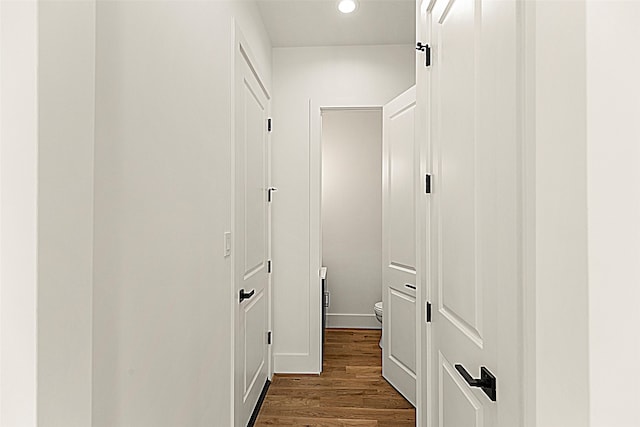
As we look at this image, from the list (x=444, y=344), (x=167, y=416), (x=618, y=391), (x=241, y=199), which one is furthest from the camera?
(x=241, y=199)

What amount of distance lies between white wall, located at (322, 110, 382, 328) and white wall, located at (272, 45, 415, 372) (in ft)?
5.16

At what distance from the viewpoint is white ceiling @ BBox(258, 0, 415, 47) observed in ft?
10.5

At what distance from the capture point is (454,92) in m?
1.57

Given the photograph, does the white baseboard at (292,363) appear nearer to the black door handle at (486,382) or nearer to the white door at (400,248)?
the white door at (400,248)

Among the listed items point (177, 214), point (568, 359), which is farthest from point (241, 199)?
point (568, 359)

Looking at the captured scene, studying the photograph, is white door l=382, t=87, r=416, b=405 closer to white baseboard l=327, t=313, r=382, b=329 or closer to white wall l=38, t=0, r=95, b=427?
white baseboard l=327, t=313, r=382, b=329

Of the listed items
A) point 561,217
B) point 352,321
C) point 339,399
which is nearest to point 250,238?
point 339,399

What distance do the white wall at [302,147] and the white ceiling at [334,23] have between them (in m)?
0.13

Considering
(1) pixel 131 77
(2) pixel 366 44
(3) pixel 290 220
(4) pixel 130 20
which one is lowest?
(3) pixel 290 220

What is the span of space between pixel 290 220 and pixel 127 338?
108 inches

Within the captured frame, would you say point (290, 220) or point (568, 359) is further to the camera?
point (290, 220)

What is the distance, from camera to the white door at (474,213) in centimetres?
105

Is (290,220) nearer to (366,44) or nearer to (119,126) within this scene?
(366,44)

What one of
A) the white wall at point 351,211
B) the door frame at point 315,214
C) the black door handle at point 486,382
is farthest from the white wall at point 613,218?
the white wall at point 351,211
